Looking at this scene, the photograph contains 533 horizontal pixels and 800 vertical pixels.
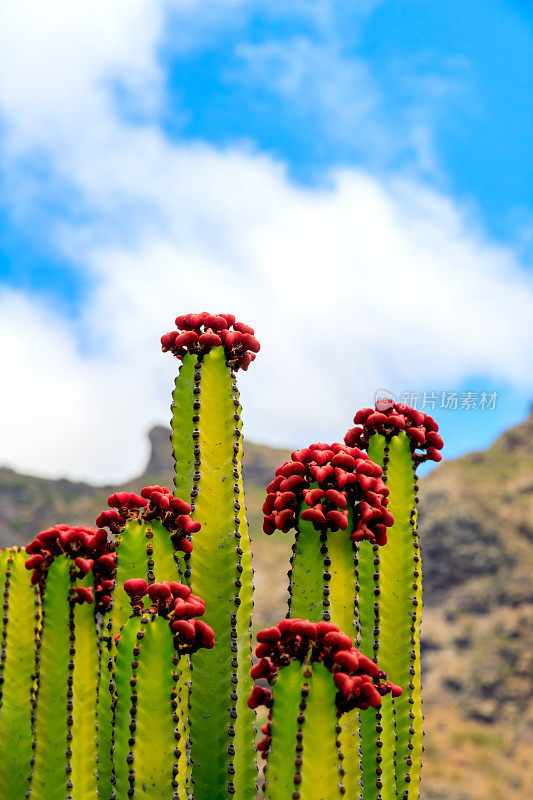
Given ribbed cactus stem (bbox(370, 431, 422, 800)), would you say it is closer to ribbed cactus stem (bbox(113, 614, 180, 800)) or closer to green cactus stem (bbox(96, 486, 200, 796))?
green cactus stem (bbox(96, 486, 200, 796))

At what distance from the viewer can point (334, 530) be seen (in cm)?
420

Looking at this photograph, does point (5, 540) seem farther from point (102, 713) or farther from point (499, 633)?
point (102, 713)

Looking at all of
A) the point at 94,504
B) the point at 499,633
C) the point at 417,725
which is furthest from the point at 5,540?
the point at 417,725

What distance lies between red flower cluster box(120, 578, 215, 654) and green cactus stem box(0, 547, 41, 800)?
1583 millimetres

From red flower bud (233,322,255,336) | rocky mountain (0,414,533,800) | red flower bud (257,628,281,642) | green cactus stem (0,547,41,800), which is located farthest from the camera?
rocky mountain (0,414,533,800)

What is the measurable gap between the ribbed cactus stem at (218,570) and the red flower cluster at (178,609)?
672 mm

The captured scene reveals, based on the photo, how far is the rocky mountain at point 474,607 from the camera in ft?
124

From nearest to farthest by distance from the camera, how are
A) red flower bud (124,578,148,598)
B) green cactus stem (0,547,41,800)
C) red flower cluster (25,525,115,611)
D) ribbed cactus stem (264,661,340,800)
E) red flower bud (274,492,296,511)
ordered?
ribbed cactus stem (264,661,340,800) → red flower bud (124,578,148,598) → red flower bud (274,492,296,511) → red flower cluster (25,525,115,611) → green cactus stem (0,547,41,800)

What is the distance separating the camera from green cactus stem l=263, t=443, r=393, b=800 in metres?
4.09

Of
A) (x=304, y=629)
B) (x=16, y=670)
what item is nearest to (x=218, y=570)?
(x=304, y=629)

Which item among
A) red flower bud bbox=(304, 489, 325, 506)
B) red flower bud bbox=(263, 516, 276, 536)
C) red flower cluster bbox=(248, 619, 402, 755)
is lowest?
red flower cluster bbox=(248, 619, 402, 755)

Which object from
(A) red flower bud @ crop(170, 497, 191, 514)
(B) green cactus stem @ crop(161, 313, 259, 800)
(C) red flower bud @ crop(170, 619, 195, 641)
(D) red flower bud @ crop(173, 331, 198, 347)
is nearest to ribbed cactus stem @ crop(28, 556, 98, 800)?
(B) green cactus stem @ crop(161, 313, 259, 800)

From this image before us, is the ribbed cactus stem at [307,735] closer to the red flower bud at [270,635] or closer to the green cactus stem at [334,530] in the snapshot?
the red flower bud at [270,635]

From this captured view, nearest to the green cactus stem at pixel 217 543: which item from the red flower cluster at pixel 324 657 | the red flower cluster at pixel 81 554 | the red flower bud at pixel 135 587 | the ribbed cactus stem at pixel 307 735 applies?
the red flower cluster at pixel 81 554
